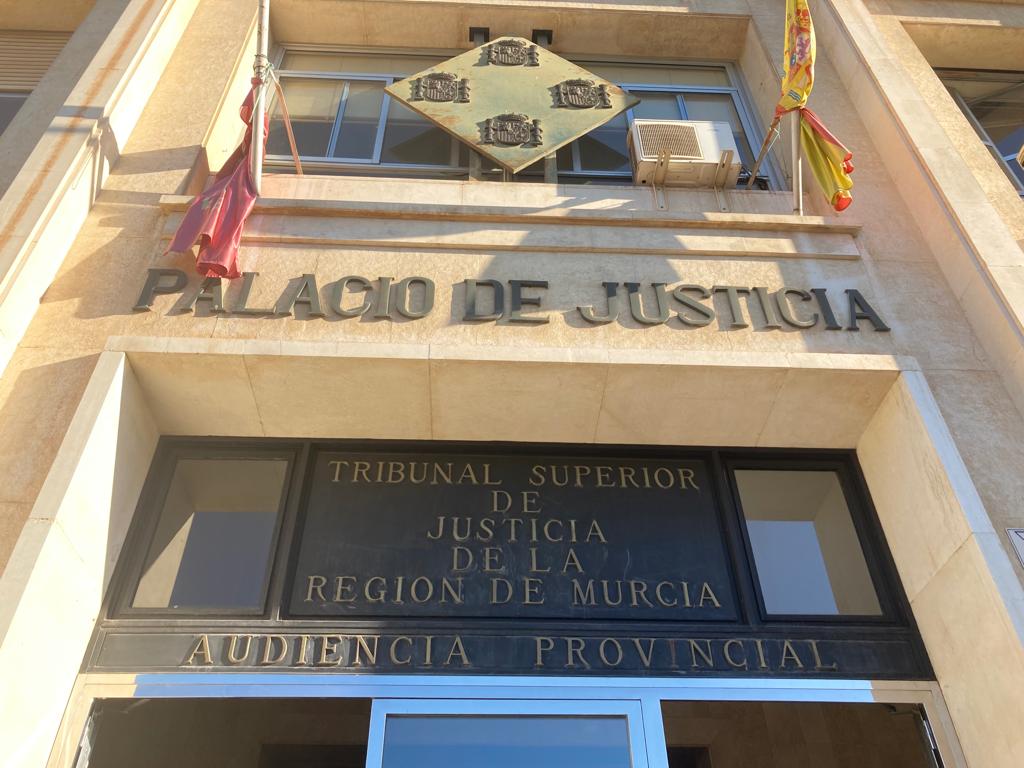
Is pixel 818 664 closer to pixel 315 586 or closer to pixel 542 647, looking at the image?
pixel 542 647

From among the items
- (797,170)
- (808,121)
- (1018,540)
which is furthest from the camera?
(808,121)

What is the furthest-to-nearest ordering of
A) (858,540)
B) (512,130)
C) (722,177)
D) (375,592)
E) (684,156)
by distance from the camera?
(512,130)
(684,156)
(722,177)
(858,540)
(375,592)

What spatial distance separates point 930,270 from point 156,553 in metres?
6.80

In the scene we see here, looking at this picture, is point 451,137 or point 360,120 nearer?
point 451,137

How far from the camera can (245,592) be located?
20.0ft

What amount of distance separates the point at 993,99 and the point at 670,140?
555cm

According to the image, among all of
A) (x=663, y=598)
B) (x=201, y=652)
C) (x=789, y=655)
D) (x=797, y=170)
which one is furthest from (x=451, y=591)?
(x=797, y=170)

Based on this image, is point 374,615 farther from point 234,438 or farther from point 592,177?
point 592,177

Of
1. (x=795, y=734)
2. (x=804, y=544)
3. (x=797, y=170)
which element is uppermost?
(x=797, y=170)

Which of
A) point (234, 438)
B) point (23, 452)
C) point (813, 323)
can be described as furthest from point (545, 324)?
point (23, 452)

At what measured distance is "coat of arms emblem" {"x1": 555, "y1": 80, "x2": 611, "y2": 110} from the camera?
374 inches

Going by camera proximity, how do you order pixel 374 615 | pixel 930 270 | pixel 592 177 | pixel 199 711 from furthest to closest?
pixel 592 177
pixel 199 711
pixel 930 270
pixel 374 615

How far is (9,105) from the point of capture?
9.64 meters

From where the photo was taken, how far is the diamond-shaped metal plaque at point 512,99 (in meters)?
8.85
